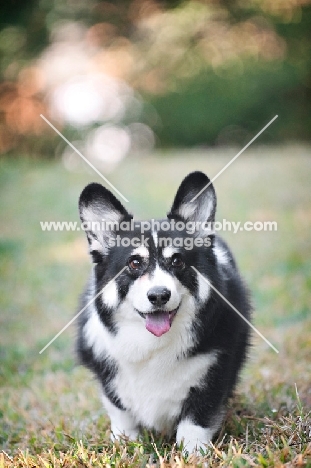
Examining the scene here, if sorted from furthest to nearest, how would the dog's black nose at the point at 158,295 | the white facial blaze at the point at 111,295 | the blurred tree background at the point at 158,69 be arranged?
the blurred tree background at the point at 158,69, the white facial blaze at the point at 111,295, the dog's black nose at the point at 158,295

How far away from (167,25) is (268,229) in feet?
21.3

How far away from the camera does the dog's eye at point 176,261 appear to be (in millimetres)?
2914

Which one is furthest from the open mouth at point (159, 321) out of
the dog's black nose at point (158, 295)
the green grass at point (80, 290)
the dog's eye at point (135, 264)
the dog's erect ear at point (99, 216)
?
the green grass at point (80, 290)

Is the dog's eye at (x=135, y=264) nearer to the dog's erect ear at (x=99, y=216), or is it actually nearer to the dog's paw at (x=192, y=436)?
the dog's erect ear at (x=99, y=216)

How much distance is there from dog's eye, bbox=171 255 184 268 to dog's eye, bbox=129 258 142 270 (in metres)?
0.17

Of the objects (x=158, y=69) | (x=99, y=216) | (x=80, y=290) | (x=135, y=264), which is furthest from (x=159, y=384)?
(x=158, y=69)

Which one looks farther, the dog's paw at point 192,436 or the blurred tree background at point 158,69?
the blurred tree background at point 158,69

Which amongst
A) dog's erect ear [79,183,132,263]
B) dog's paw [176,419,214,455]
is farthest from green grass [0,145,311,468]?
dog's erect ear [79,183,132,263]

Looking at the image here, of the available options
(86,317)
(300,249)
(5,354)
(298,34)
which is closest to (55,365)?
(5,354)

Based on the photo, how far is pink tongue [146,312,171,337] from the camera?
9.41ft

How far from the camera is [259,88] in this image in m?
12.7

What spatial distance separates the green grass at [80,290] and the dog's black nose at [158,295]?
71 cm

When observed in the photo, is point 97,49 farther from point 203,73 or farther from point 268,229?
point 268,229

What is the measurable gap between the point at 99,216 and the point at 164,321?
27.9 inches
